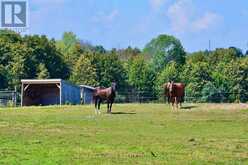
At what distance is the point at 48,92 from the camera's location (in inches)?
2665

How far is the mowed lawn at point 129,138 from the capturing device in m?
17.0

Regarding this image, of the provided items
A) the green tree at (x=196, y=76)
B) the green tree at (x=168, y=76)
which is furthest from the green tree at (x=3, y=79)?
the green tree at (x=196, y=76)

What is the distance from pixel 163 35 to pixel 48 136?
111776mm

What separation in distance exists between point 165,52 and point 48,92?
2092 inches

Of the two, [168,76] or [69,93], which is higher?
[168,76]

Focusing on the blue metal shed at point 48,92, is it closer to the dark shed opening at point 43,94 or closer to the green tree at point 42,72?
the dark shed opening at point 43,94

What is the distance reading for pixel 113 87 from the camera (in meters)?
41.8

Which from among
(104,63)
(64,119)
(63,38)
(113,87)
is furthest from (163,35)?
(64,119)

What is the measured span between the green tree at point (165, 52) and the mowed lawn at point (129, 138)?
69.4 m

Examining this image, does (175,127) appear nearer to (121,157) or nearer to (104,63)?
(121,157)

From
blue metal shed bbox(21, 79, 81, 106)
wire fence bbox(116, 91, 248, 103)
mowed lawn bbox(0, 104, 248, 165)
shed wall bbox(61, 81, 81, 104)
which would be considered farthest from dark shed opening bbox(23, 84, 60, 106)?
mowed lawn bbox(0, 104, 248, 165)

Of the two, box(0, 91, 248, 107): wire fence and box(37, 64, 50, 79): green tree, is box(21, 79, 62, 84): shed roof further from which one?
box(37, 64, 50, 79): green tree

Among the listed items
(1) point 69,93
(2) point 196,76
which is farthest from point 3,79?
(2) point 196,76

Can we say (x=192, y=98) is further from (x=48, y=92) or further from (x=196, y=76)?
(x=196, y=76)
